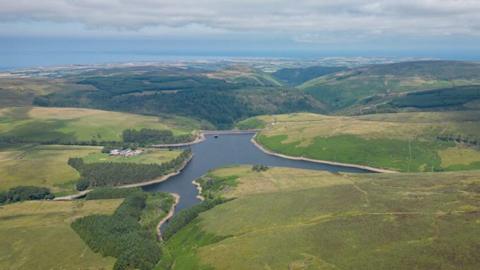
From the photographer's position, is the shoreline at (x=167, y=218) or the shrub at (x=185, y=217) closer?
the shrub at (x=185, y=217)

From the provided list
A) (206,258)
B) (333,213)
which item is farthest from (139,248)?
(333,213)

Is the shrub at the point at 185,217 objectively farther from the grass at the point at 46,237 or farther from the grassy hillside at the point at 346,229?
the grass at the point at 46,237

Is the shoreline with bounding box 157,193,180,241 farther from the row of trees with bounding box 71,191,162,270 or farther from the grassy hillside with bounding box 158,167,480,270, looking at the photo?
the grassy hillside with bounding box 158,167,480,270

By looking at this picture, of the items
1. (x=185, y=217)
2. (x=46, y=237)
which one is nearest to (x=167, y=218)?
(x=185, y=217)

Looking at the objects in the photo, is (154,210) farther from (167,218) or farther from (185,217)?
(185,217)

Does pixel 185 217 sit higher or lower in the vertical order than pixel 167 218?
higher

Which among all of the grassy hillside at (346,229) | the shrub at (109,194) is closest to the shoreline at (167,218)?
the grassy hillside at (346,229)

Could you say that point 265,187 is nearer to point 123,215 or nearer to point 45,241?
point 123,215
